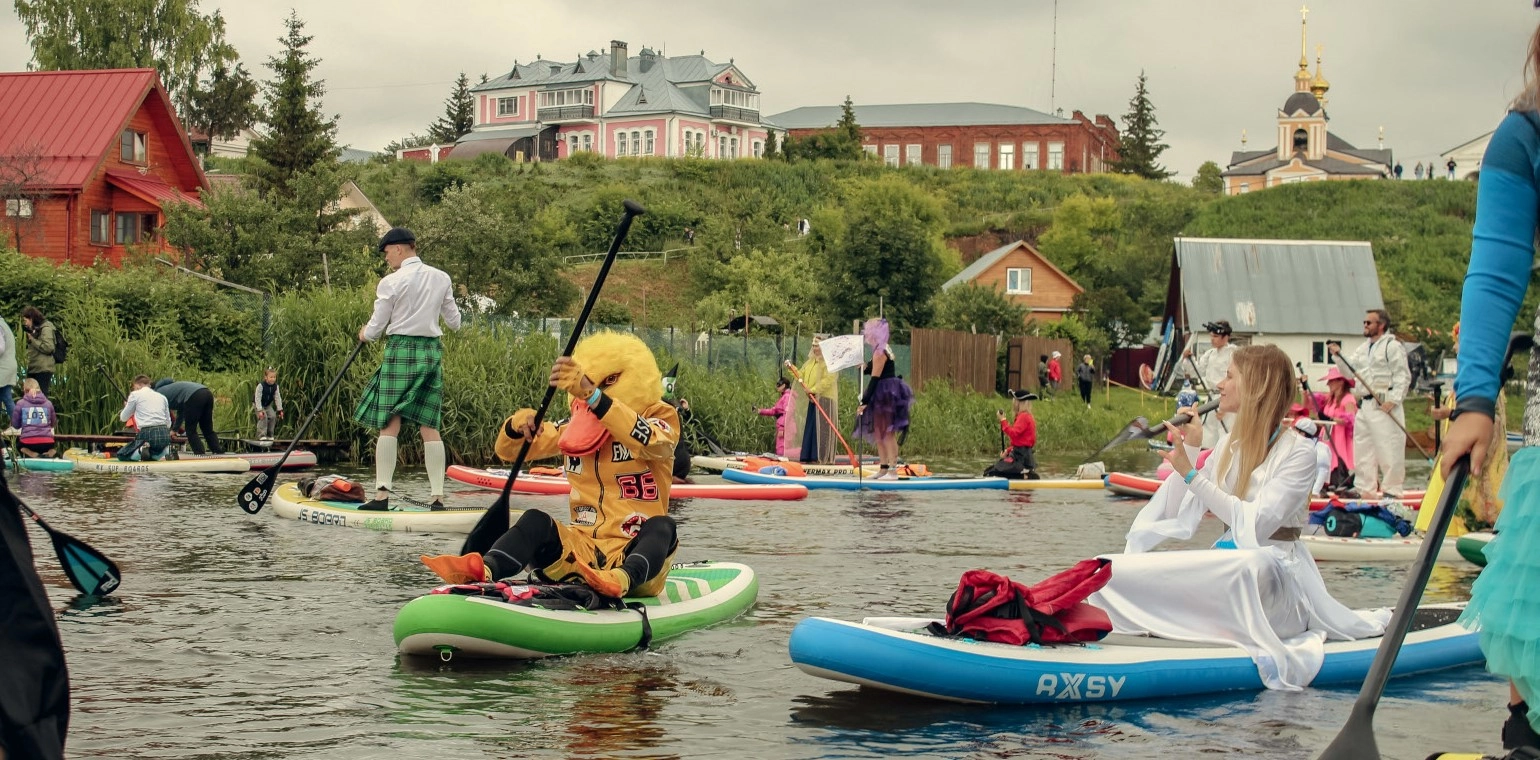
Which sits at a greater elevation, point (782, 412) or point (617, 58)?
point (617, 58)

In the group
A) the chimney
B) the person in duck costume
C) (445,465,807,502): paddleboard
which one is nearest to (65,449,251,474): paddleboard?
(445,465,807,502): paddleboard

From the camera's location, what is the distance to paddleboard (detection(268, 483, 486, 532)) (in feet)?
37.7

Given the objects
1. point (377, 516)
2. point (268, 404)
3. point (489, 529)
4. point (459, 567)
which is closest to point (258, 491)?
point (377, 516)

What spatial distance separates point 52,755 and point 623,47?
11658 centimetres

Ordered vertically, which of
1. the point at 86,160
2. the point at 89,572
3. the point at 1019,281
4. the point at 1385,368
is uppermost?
the point at 86,160

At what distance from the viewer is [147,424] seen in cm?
1777

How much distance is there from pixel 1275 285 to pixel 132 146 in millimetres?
38995

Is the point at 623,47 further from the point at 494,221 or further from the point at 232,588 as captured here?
the point at 232,588

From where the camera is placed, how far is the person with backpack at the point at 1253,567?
690 cm

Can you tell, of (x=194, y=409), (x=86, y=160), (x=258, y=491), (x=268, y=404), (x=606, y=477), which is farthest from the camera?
(x=86, y=160)

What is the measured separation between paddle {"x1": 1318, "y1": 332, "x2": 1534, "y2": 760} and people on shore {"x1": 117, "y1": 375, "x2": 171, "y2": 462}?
51.4ft

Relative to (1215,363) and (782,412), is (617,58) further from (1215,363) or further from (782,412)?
(1215,363)

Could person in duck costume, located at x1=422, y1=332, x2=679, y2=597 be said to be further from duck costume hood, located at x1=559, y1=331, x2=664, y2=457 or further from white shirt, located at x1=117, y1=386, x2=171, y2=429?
white shirt, located at x1=117, y1=386, x2=171, y2=429

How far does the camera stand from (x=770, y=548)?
1189cm
